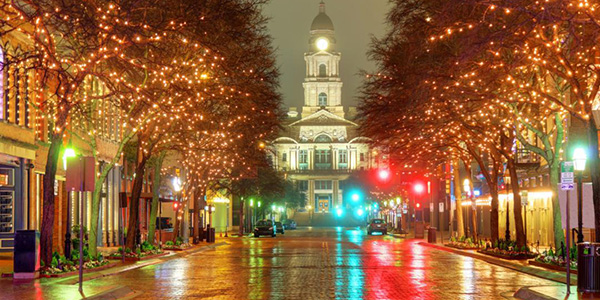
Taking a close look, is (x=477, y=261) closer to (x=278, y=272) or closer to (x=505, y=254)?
(x=505, y=254)

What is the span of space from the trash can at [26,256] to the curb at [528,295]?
39.3ft

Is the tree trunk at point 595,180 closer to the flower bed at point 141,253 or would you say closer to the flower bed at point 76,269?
the flower bed at point 76,269

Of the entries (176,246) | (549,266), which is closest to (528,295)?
(549,266)

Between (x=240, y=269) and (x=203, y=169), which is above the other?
(x=203, y=169)

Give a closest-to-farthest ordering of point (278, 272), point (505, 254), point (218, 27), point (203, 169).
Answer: point (278, 272)
point (218, 27)
point (505, 254)
point (203, 169)

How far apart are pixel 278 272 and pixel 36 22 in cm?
1064

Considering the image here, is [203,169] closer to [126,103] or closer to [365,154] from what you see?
[126,103]

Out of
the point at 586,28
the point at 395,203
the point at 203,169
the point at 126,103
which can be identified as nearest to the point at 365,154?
the point at 395,203

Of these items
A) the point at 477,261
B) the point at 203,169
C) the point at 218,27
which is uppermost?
the point at 218,27

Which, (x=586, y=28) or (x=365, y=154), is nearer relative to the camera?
(x=586, y=28)

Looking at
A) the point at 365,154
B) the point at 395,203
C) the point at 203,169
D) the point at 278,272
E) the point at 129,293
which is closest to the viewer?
the point at 129,293

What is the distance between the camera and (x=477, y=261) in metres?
36.3

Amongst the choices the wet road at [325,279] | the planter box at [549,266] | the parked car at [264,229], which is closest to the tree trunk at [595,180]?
the wet road at [325,279]

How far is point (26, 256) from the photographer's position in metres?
24.4
